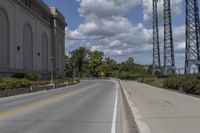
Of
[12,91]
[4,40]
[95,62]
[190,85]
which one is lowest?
[12,91]

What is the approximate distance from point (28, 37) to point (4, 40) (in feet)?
52.0

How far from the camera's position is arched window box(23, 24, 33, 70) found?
75.8 m

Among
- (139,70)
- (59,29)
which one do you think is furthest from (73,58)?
(59,29)

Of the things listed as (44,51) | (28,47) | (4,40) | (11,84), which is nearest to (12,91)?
(11,84)

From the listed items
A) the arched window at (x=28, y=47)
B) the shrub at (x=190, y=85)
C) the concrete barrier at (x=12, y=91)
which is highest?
the arched window at (x=28, y=47)

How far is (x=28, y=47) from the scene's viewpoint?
259 ft

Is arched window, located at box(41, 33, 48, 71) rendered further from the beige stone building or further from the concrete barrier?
the concrete barrier

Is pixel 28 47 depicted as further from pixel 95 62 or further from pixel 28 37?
pixel 95 62

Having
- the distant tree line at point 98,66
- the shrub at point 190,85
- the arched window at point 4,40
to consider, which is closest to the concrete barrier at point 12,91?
the arched window at point 4,40

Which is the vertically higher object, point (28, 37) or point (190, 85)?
point (28, 37)

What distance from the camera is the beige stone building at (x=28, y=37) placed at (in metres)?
63.5

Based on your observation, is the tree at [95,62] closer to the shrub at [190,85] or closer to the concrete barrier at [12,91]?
the concrete barrier at [12,91]

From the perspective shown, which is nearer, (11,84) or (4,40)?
(11,84)

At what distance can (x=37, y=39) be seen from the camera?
85688 millimetres
